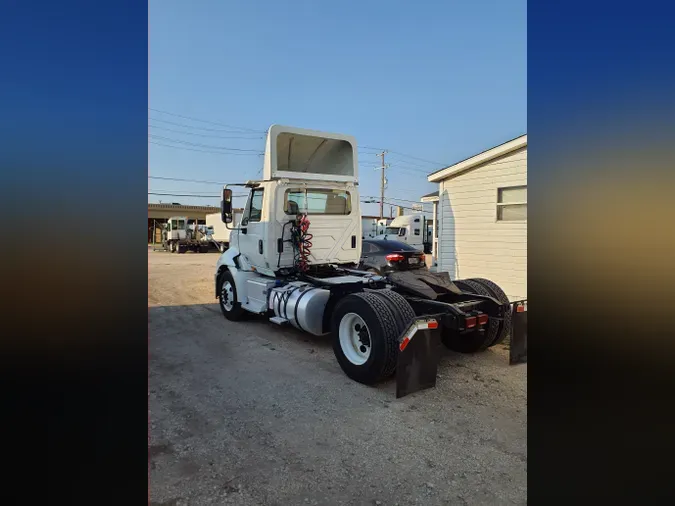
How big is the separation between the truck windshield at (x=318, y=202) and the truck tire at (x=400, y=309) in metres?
2.82

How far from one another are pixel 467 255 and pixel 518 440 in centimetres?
743

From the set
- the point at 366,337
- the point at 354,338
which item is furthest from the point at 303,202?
the point at 366,337

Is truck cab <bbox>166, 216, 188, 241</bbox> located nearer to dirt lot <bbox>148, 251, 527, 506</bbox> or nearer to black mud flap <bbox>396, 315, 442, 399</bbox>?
dirt lot <bbox>148, 251, 527, 506</bbox>

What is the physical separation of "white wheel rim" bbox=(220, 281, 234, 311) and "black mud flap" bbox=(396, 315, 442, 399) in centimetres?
477

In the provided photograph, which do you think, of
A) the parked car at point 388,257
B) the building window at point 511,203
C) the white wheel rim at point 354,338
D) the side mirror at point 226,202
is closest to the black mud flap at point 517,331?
the white wheel rim at point 354,338

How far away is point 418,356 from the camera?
4312 mm

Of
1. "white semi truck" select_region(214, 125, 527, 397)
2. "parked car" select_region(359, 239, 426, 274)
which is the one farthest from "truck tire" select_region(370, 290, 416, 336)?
"parked car" select_region(359, 239, 426, 274)

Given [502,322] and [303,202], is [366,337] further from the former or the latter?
[303,202]

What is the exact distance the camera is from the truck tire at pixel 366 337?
459 cm

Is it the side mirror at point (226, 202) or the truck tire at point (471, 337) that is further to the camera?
the side mirror at point (226, 202)

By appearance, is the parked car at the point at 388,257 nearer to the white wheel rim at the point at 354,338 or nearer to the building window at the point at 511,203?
the building window at the point at 511,203

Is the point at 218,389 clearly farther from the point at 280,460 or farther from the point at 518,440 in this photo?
the point at 518,440
